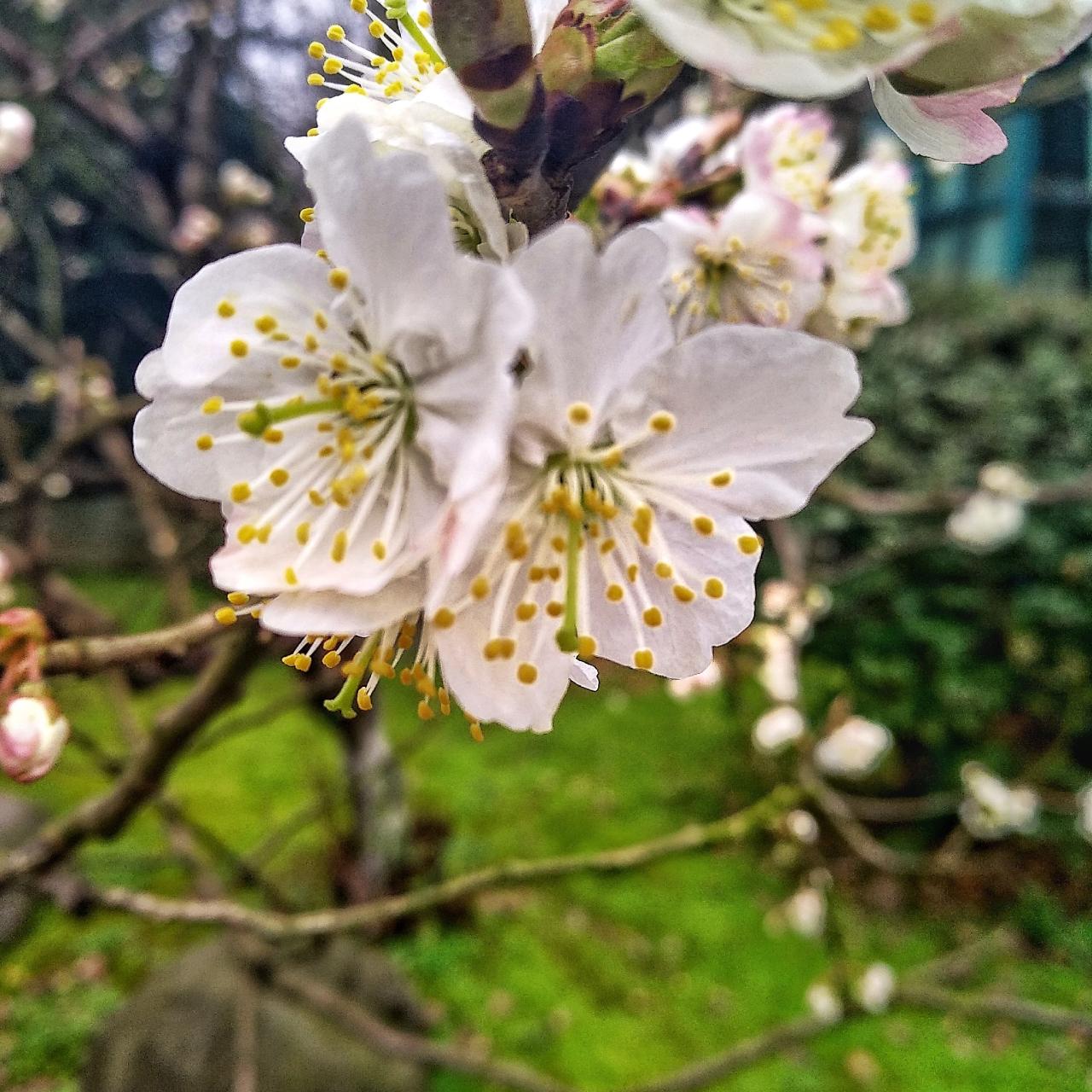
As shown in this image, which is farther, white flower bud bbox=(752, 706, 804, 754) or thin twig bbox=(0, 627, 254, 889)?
white flower bud bbox=(752, 706, 804, 754)

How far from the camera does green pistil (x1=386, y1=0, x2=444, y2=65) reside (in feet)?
1.34

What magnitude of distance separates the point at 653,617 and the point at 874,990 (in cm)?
164

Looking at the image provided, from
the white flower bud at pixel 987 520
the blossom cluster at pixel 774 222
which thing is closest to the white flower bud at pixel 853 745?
the white flower bud at pixel 987 520

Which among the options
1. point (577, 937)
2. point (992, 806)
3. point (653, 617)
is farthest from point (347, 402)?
point (577, 937)

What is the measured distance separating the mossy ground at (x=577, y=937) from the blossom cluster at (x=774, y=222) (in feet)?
4.08

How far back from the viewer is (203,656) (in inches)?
86.4

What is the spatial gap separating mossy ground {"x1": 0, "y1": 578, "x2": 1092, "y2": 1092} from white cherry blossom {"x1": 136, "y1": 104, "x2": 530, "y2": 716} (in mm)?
1386

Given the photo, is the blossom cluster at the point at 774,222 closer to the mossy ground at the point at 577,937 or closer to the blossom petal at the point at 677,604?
the blossom petal at the point at 677,604

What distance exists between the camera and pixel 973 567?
3.10m

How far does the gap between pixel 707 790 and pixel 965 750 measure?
3.06 feet

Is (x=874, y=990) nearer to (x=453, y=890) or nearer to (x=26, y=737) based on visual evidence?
(x=453, y=890)

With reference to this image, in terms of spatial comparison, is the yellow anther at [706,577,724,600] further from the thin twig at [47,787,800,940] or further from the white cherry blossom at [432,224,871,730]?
the thin twig at [47,787,800,940]

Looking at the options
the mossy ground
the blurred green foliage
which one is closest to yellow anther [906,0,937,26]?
the mossy ground

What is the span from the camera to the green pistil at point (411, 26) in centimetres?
41
